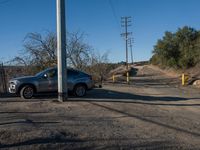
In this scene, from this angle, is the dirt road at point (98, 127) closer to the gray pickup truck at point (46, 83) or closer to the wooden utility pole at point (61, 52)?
the wooden utility pole at point (61, 52)

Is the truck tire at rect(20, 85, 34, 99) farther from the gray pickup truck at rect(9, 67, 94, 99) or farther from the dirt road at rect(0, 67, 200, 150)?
the dirt road at rect(0, 67, 200, 150)

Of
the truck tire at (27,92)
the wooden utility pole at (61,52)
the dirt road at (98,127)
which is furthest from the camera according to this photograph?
the truck tire at (27,92)

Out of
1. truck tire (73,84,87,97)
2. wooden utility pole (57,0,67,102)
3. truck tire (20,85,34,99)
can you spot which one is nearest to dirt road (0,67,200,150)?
wooden utility pole (57,0,67,102)

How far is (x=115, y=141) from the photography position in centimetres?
998

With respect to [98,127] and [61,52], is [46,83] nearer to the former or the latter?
[61,52]

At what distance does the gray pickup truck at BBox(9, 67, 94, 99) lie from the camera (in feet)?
70.8

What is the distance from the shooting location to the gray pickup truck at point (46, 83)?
21578mm

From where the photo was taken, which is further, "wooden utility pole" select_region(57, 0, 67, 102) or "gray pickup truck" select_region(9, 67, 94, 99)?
"gray pickup truck" select_region(9, 67, 94, 99)

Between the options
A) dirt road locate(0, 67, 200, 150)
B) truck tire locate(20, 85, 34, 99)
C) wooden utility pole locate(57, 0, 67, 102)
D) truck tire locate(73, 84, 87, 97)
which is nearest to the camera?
dirt road locate(0, 67, 200, 150)

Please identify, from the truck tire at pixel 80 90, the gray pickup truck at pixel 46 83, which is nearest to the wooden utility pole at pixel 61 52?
the gray pickup truck at pixel 46 83

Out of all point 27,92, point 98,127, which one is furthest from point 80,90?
point 98,127

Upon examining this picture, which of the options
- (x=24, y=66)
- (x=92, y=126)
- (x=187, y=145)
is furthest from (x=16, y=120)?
(x=24, y=66)

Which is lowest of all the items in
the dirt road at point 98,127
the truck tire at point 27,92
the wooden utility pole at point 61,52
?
the dirt road at point 98,127

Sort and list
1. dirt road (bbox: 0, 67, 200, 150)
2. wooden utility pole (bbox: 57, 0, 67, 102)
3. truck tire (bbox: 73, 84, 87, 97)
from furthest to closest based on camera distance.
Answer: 1. truck tire (bbox: 73, 84, 87, 97)
2. wooden utility pole (bbox: 57, 0, 67, 102)
3. dirt road (bbox: 0, 67, 200, 150)
